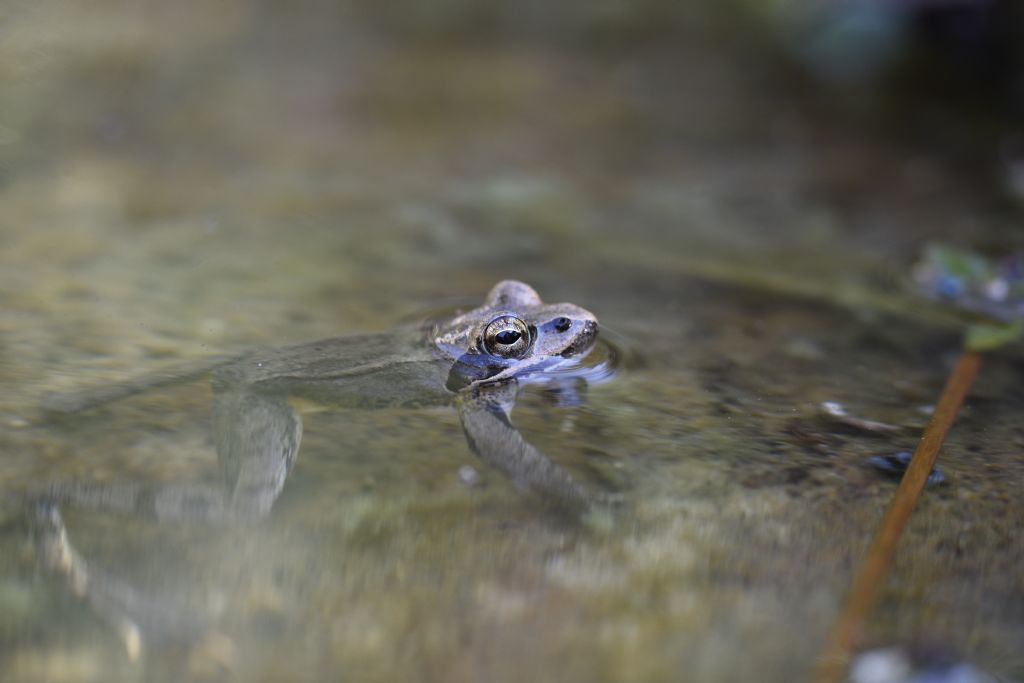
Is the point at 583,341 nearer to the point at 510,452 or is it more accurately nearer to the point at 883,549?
the point at 510,452

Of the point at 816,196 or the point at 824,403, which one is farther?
the point at 816,196

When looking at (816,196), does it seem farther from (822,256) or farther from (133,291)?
(133,291)

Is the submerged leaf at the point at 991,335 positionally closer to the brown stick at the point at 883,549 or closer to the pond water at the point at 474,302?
the pond water at the point at 474,302

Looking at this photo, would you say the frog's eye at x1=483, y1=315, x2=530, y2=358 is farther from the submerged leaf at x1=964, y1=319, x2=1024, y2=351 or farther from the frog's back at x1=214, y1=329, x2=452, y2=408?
the submerged leaf at x1=964, y1=319, x2=1024, y2=351

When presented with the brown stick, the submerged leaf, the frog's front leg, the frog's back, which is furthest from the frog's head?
the submerged leaf

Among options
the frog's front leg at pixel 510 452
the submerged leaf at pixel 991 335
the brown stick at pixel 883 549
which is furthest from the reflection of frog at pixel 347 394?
the submerged leaf at pixel 991 335

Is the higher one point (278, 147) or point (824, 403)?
point (278, 147)

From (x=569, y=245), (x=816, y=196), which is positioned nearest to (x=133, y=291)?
(x=569, y=245)

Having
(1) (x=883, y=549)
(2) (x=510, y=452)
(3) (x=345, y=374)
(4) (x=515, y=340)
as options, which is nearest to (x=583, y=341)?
(4) (x=515, y=340)
